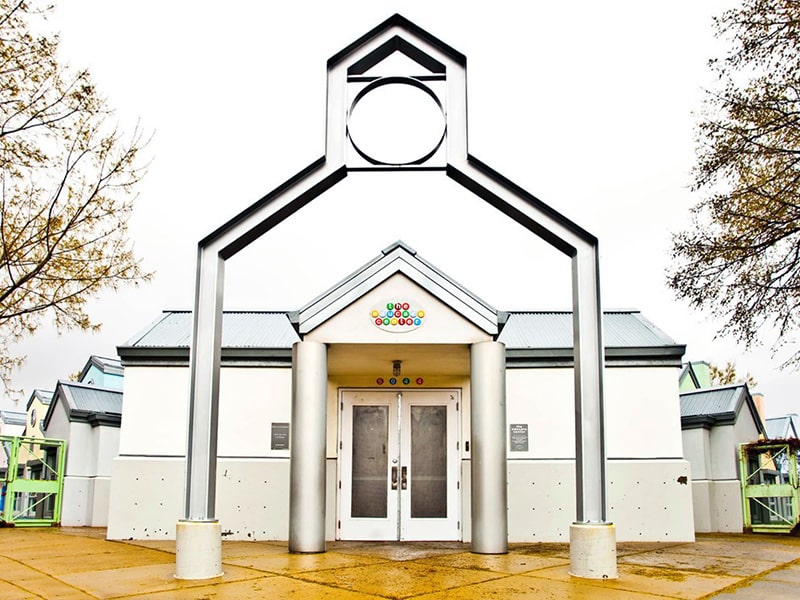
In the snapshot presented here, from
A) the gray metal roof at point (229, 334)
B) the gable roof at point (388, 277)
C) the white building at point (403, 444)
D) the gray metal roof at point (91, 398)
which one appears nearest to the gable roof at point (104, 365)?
the gray metal roof at point (91, 398)

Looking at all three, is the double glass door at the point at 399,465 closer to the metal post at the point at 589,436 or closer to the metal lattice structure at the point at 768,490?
the metal post at the point at 589,436

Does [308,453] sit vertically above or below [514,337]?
below

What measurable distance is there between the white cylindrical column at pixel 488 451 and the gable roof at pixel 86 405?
10708mm

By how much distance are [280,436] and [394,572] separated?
213 inches

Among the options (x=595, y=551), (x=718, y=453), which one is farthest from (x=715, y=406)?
(x=595, y=551)

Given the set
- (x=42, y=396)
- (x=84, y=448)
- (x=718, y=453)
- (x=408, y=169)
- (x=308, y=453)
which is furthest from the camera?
(x=42, y=396)

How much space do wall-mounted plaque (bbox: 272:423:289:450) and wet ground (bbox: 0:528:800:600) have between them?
Result: 1.81 m

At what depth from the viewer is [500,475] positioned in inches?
436

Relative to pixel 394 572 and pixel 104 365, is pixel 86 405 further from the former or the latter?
pixel 394 572

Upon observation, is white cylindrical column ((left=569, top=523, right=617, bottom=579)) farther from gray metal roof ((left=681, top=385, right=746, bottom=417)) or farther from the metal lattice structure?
gray metal roof ((left=681, top=385, right=746, bottom=417))

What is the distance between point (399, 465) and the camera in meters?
13.5

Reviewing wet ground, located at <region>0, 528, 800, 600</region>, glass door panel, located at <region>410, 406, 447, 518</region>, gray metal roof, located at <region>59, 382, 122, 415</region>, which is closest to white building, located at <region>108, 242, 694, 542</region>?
glass door panel, located at <region>410, 406, 447, 518</region>

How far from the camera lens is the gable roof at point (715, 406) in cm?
1670

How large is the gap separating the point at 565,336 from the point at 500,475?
4857mm
